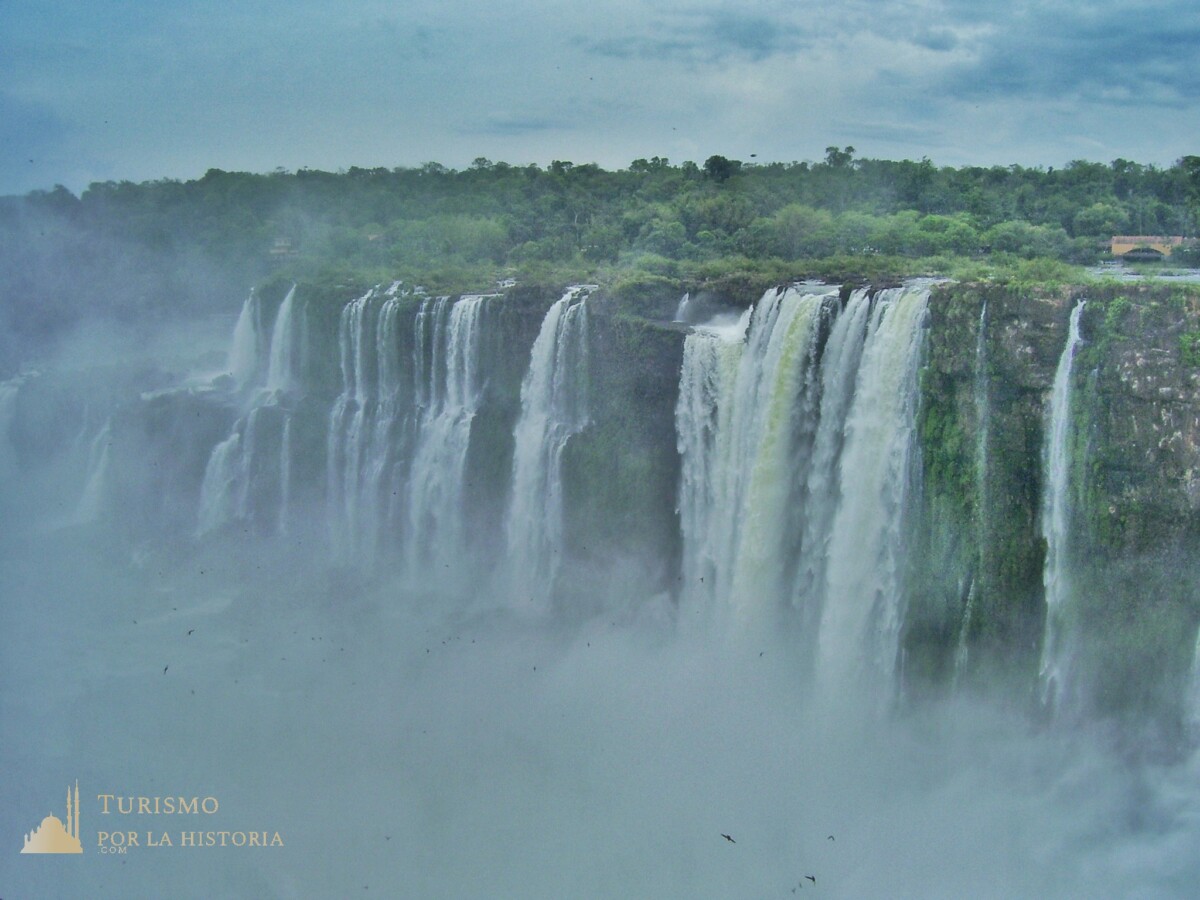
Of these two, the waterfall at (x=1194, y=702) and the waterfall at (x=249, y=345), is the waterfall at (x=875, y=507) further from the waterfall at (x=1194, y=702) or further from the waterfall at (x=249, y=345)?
the waterfall at (x=249, y=345)

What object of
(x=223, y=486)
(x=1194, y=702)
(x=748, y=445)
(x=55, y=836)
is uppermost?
(x=748, y=445)

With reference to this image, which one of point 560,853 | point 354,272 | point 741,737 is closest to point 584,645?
point 741,737

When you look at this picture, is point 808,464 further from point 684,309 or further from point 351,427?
point 351,427

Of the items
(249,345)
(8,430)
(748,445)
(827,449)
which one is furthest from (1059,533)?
(8,430)

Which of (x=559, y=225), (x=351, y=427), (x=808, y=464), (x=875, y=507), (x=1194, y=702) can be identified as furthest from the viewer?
(x=559, y=225)

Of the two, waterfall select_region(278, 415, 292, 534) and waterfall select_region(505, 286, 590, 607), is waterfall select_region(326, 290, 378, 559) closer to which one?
waterfall select_region(278, 415, 292, 534)

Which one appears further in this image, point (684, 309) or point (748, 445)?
point (684, 309)

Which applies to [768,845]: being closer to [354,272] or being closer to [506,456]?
[506,456]

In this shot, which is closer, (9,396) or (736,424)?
(736,424)
